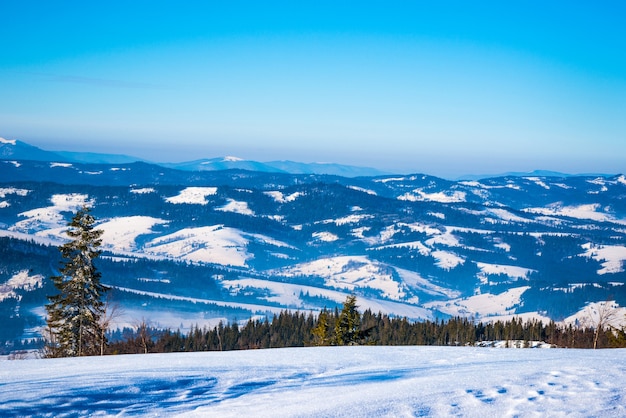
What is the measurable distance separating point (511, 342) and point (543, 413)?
100 metres

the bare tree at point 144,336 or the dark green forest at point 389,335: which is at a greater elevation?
the bare tree at point 144,336

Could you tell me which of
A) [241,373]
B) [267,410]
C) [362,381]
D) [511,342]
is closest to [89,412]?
[267,410]

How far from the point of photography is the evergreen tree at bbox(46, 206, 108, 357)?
4122 cm

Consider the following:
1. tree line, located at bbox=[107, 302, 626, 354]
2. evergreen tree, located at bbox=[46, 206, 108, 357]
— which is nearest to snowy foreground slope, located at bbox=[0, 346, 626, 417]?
evergreen tree, located at bbox=[46, 206, 108, 357]

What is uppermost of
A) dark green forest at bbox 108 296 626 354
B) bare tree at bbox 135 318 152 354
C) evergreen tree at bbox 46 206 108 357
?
evergreen tree at bbox 46 206 108 357

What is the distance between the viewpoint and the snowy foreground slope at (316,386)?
39.5 feet

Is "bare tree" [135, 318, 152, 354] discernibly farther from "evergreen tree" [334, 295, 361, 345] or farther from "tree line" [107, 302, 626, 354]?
"tree line" [107, 302, 626, 354]

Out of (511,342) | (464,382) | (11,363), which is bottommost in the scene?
(511,342)

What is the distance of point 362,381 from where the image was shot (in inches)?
610

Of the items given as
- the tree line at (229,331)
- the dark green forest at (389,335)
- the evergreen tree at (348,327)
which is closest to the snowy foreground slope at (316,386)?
the tree line at (229,331)

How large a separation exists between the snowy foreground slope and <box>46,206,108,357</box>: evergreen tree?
24.1 meters

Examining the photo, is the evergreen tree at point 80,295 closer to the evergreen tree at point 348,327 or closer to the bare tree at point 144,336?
the bare tree at point 144,336

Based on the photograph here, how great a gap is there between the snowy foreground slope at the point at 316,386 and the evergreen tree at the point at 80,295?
24.1 metres

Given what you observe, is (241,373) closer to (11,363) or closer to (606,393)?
(11,363)
